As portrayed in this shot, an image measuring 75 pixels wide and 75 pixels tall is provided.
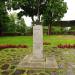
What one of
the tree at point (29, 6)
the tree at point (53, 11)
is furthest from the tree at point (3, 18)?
the tree at point (53, 11)

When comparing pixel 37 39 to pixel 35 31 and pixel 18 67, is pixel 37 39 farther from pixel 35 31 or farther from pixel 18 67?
pixel 18 67

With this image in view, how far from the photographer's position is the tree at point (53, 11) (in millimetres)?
37656

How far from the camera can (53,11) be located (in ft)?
125

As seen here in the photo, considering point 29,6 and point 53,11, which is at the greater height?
point 29,6

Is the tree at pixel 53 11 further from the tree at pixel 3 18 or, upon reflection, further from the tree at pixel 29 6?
the tree at pixel 3 18

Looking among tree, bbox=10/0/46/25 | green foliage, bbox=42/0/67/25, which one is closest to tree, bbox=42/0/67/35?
green foliage, bbox=42/0/67/25

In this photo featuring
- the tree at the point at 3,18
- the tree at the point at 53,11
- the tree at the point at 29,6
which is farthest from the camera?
the tree at the point at 53,11

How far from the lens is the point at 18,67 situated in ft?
25.2

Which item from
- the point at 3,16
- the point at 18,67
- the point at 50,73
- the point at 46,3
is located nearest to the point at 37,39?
the point at 18,67

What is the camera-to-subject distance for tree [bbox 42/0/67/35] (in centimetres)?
3766

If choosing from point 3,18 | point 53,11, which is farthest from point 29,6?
point 3,18

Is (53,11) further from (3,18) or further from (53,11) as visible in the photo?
(3,18)

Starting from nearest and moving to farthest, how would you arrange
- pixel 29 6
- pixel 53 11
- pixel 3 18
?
1. pixel 3 18
2. pixel 53 11
3. pixel 29 6

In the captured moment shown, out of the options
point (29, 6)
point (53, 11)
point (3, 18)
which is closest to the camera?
point (3, 18)
